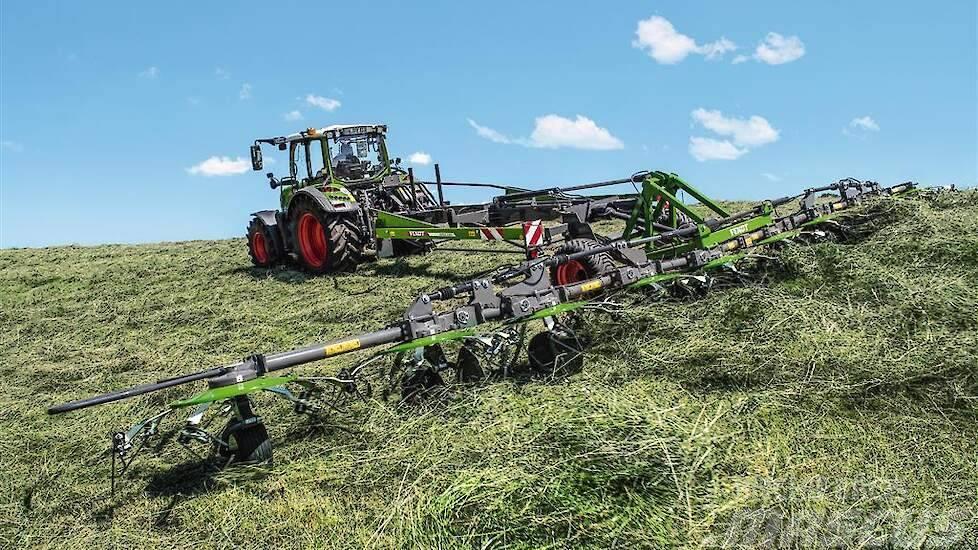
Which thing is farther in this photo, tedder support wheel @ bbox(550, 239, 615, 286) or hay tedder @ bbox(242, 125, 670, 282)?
hay tedder @ bbox(242, 125, 670, 282)

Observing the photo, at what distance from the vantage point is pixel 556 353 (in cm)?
446

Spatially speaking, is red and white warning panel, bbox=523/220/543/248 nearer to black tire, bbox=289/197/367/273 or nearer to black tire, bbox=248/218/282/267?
black tire, bbox=289/197/367/273

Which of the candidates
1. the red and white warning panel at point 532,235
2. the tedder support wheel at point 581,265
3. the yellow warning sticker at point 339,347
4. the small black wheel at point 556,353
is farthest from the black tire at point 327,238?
the yellow warning sticker at point 339,347

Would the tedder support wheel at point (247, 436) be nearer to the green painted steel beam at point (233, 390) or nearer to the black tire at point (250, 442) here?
the black tire at point (250, 442)

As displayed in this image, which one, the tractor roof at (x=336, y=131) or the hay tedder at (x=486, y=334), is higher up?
the tractor roof at (x=336, y=131)

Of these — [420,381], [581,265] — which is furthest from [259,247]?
[420,381]

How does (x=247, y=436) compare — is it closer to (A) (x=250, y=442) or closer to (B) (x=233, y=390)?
(A) (x=250, y=442)

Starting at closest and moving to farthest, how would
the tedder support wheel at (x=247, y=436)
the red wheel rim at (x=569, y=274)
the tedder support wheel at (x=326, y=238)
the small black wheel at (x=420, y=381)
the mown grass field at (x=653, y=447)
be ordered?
the mown grass field at (x=653, y=447) < the tedder support wheel at (x=247, y=436) < the small black wheel at (x=420, y=381) < the red wheel rim at (x=569, y=274) < the tedder support wheel at (x=326, y=238)

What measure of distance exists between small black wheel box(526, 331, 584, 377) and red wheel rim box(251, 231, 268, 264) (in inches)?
297

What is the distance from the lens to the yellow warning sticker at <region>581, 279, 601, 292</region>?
5.01m

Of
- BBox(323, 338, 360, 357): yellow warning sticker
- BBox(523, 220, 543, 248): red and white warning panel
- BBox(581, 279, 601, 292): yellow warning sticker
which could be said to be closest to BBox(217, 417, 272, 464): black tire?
BBox(323, 338, 360, 357): yellow warning sticker

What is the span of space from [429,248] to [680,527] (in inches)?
320

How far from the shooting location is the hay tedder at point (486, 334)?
3660 mm

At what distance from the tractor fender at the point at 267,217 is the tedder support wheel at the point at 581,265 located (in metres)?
5.46
